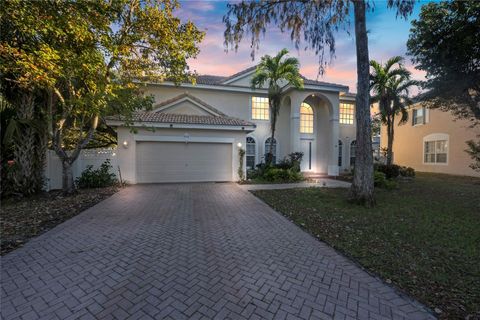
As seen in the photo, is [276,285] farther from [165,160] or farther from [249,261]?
[165,160]

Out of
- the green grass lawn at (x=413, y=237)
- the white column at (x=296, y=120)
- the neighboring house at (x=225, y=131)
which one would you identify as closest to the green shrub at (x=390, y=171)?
the neighboring house at (x=225, y=131)

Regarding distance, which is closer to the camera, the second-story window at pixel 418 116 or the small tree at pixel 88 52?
the small tree at pixel 88 52

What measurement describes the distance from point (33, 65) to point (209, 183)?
854 centimetres

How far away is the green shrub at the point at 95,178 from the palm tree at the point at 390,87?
1617cm

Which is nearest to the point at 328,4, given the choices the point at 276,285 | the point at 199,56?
the point at 199,56

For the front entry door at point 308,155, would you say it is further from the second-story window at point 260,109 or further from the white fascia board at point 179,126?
the white fascia board at point 179,126

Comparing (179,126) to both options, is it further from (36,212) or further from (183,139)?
(36,212)

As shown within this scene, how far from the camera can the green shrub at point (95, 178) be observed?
10848 millimetres

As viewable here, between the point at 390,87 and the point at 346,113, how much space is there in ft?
15.6

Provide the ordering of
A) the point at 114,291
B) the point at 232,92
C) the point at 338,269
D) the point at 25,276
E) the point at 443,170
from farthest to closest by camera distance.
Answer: the point at 443,170
the point at 232,92
the point at 338,269
the point at 25,276
the point at 114,291

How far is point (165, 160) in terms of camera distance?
12695 mm

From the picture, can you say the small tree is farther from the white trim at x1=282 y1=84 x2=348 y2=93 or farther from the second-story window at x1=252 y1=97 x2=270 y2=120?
the white trim at x1=282 y1=84 x2=348 y2=93

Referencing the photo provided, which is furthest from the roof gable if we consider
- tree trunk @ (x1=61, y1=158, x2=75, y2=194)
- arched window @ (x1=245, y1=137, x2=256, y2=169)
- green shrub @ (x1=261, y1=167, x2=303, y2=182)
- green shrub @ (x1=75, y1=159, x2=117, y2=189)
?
A: tree trunk @ (x1=61, y1=158, x2=75, y2=194)

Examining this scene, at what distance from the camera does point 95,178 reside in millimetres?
10930
